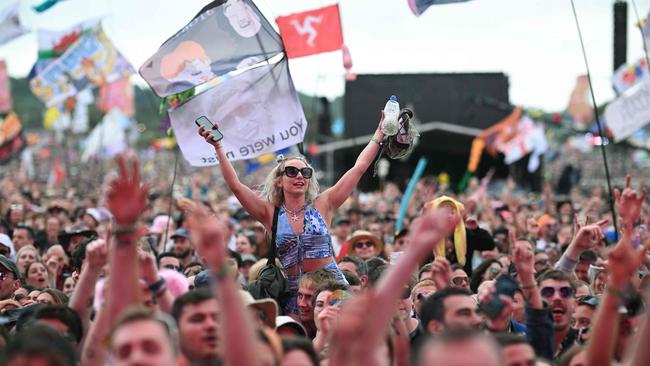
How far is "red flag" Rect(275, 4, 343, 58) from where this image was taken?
11062 mm

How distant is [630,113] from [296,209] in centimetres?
707

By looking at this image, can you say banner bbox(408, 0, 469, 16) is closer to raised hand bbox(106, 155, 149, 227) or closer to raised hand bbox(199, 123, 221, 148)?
raised hand bbox(199, 123, 221, 148)

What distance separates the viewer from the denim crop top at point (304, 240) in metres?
7.39

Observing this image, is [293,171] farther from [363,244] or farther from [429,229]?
[363,244]

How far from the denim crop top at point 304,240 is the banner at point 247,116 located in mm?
1951

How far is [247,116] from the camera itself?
9.48 metres

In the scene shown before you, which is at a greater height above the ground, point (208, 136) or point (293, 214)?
point (208, 136)

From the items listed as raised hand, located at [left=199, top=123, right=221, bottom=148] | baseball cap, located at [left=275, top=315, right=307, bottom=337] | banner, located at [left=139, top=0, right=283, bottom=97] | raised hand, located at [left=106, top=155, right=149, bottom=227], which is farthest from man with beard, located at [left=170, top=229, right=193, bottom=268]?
raised hand, located at [left=106, top=155, right=149, bottom=227]

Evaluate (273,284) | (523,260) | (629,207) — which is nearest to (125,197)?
(523,260)

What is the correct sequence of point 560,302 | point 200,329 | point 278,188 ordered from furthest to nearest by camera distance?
point 278,188
point 560,302
point 200,329

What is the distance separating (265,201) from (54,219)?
698 cm

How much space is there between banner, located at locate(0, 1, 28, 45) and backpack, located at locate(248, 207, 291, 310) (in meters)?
11.7

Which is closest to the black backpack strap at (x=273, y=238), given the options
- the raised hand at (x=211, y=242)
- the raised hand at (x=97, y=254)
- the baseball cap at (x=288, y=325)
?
the baseball cap at (x=288, y=325)

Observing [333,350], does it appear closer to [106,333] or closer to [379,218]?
[106,333]
